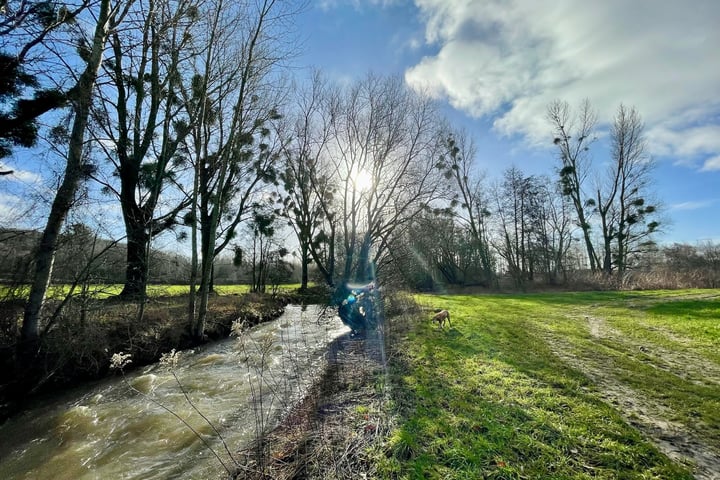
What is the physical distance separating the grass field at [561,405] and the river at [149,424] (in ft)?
A: 6.23

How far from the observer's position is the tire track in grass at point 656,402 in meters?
2.54

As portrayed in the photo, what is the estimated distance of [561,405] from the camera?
351 centimetres

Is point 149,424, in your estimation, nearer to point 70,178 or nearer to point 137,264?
point 70,178

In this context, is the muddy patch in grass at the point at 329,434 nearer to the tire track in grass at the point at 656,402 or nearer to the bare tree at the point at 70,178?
the tire track in grass at the point at 656,402

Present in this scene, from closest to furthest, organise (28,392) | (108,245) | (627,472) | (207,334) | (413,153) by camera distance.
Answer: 1. (627,472)
2. (28,392)
3. (108,245)
4. (207,334)
5. (413,153)

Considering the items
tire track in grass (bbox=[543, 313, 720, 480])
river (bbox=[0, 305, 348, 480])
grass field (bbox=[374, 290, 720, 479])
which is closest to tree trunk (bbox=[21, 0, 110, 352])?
river (bbox=[0, 305, 348, 480])

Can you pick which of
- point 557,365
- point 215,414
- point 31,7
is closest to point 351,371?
point 215,414

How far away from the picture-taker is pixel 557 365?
4.88 m

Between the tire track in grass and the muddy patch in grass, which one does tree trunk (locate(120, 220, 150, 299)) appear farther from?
the tire track in grass

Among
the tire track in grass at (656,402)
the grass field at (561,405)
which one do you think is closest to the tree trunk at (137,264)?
the grass field at (561,405)

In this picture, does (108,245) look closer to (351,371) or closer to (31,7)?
(31,7)

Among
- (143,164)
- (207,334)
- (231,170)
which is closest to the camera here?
(207,334)

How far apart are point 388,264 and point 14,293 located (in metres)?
11.5

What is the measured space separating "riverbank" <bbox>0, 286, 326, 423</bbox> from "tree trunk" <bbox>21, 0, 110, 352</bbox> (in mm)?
349
